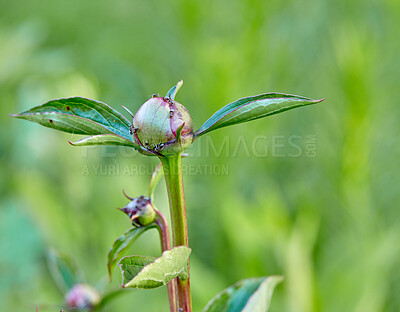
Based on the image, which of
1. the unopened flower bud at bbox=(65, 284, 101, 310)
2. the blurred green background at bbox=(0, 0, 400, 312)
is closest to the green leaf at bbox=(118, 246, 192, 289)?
the unopened flower bud at bbox=(65, 284, 101, 310)

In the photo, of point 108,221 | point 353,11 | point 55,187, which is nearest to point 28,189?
point 55,187

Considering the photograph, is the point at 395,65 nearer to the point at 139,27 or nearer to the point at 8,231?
the point at 8,231

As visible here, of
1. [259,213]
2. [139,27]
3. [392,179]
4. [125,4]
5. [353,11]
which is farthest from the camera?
[125,4]

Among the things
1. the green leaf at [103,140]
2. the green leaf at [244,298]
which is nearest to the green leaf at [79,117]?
the green leaf at [103,140]

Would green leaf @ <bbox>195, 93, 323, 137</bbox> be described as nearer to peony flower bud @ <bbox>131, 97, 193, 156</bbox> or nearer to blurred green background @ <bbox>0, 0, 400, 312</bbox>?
peony flower bud @ <bbox>131, 97, 193, 156</bbox>

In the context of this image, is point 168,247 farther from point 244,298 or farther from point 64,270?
point 64,270

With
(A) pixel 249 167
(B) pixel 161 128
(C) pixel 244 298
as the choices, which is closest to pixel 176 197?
(B) pixel 161 128
